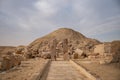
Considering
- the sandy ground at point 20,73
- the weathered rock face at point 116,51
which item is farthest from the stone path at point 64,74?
the weathered rock face at point 116,51

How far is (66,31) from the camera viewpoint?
9488 centimetres

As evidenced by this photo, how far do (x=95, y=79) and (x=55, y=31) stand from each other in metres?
90.0

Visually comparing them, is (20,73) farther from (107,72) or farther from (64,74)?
(107,72)

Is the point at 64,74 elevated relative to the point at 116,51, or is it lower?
lower

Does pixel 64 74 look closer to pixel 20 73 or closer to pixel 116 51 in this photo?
pixel 20 73

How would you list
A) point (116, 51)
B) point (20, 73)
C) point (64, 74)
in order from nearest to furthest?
1. point (64, 74)
2. point (20, 73)
3. point (116, 51)

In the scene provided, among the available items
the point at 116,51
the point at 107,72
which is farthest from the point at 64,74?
the point at 116,51

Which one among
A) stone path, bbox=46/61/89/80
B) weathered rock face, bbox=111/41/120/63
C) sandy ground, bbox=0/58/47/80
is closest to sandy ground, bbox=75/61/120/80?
stone path, bbox=46/61/89/80

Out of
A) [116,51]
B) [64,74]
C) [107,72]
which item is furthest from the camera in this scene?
[116,51]

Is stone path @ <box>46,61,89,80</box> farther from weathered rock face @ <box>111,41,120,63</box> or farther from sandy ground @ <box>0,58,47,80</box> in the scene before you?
weathered rock face @ <box>111,41,120,63</box>

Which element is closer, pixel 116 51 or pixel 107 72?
pixel 107 72

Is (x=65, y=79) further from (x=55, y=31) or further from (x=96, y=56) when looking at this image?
(x=55, y=31)

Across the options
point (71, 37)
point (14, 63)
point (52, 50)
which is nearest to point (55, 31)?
point (71, 37)

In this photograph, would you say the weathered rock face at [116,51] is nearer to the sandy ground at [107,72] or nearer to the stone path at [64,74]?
the sandy ground at [107,72]
